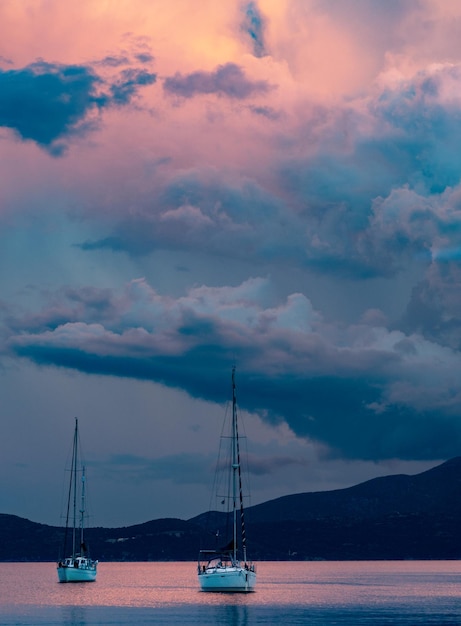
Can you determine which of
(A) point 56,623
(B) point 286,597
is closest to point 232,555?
(A) point 56,623

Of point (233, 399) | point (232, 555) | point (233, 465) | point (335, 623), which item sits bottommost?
point (335, 623)

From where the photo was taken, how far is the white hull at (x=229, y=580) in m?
143

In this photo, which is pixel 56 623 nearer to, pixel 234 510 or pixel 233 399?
pixel 234 510

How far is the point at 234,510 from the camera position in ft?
448

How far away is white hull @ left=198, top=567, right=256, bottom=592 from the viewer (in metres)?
143

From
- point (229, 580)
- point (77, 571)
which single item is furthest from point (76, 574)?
point (229, 580)

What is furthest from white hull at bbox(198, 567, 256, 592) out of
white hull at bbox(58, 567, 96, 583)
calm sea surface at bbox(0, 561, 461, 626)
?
white hull at bbox(58, 567, 96, 583)

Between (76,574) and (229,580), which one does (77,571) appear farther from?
(229,580)

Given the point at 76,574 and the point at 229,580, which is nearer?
the point at 229,580

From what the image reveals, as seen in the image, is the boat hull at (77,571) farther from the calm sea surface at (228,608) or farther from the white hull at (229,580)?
the white hull at (229,580)

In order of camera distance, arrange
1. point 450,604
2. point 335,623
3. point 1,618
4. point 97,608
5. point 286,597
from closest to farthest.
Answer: point 335,623 → point 1,618 → point 97,608 → point 450,604 → point 286,597

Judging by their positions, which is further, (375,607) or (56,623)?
(375,607)

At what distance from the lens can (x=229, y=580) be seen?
5704 inches

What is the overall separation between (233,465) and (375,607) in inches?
1159
